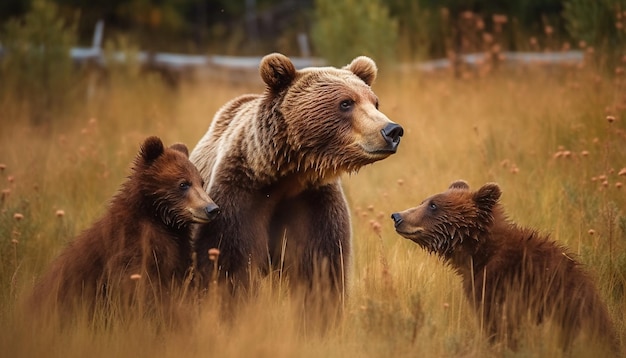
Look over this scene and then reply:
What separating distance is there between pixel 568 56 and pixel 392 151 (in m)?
9.03

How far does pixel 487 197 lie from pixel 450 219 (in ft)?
0.85

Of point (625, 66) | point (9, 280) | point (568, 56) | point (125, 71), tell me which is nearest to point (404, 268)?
point (9, 280)

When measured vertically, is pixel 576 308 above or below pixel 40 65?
below

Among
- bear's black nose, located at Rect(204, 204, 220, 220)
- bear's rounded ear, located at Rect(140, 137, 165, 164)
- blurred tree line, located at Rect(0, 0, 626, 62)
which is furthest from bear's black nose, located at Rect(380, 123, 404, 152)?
blurred tree line, located at Rect(0, 0, 626, 62)

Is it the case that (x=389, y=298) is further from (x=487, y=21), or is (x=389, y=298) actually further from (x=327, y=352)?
(x=487, y=21)

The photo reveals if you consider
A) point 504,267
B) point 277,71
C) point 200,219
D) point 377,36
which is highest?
point 377,36

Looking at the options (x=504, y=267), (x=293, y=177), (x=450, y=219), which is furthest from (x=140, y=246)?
(x=504, y=267)

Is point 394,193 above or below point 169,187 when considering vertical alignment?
below

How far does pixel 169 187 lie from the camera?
16.9ft

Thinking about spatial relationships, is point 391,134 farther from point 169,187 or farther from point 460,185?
point 169,187

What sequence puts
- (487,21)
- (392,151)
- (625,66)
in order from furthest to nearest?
(487,21)
(625,66)
(392,151)

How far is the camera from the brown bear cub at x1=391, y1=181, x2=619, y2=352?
15.0 ft

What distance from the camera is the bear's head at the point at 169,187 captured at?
5020 mm

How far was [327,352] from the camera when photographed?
4.59 m
